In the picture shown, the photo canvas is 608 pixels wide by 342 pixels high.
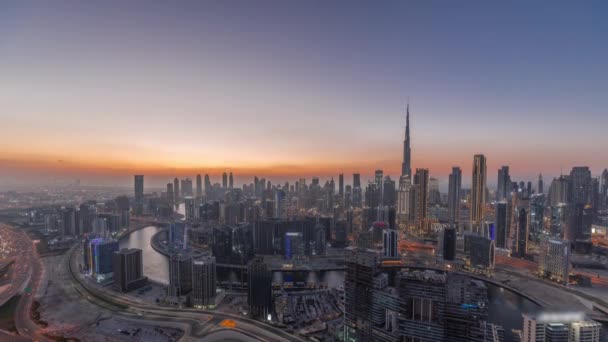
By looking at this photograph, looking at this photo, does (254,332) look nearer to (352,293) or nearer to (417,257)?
(352,293)

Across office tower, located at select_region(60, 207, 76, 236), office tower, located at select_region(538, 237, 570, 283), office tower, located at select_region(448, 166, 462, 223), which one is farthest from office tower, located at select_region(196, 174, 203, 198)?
office tower, located at select_region(538, 237, 570, 283)

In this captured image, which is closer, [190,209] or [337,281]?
[337,281]

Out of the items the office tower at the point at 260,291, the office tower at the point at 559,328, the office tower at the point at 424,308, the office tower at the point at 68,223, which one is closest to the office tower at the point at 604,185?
the office tower at the point at 559,328

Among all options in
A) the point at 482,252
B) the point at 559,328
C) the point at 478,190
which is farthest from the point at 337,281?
the point at 478,190

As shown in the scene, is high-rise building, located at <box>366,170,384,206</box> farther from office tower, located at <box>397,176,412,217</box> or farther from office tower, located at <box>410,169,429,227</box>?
office tower, located at <box>410,169,429,227</box>

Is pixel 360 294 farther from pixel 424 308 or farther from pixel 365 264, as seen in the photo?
pixel 424 308
